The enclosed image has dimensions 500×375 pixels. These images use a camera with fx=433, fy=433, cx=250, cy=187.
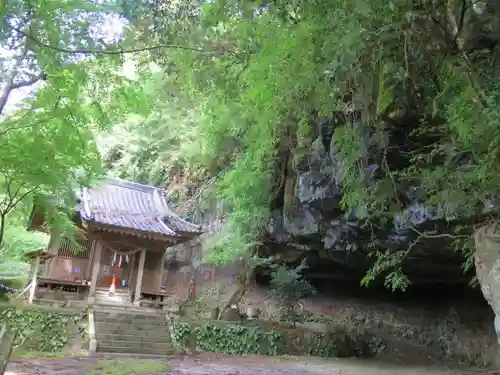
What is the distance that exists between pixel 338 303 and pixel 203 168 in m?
7.72

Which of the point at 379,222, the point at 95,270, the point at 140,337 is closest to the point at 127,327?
the point at 140,337

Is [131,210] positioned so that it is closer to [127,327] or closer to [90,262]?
[90,262]

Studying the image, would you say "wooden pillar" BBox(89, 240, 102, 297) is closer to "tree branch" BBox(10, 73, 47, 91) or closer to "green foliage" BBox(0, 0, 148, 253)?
"green foliage" BBox(0, 0, 148, 253)

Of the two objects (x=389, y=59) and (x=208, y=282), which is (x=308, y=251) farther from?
(x=389, y=59)

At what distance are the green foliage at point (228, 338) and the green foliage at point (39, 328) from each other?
2.78 meters

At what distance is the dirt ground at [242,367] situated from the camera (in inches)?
309

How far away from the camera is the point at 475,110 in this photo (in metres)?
4.67

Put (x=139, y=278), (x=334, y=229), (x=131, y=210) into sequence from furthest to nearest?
(x=131, y=210)
(x=139, y=278)
(x=334, y=229)

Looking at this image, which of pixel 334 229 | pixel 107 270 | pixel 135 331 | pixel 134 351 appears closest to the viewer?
pixel 134 351

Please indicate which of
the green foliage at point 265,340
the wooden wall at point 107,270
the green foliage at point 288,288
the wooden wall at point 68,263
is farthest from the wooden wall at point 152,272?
the green foliage at point 288,288

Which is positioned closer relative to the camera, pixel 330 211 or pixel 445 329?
pixel 330 211

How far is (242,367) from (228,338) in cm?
268

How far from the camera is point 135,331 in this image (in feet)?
37.2

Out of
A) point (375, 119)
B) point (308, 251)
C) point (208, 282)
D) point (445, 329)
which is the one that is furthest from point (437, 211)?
point (208, 282)
